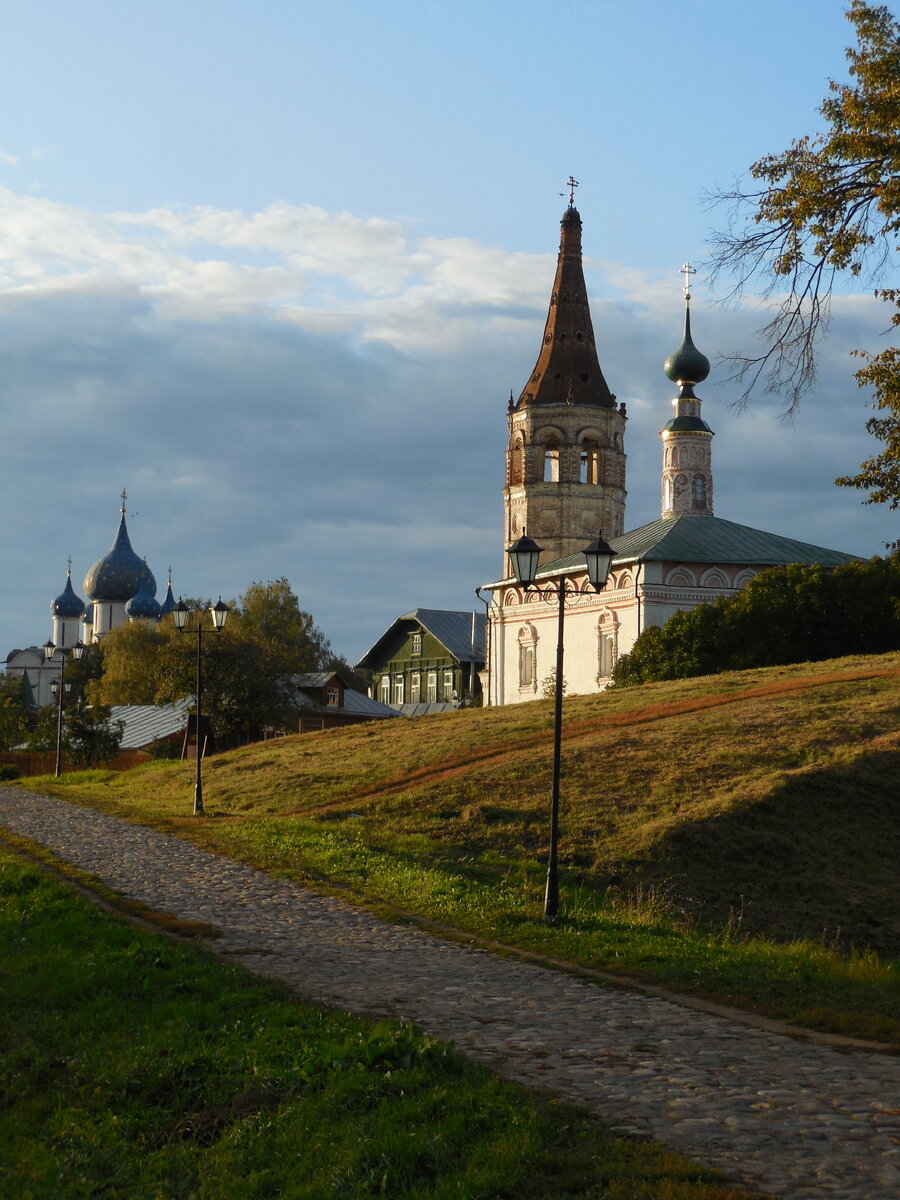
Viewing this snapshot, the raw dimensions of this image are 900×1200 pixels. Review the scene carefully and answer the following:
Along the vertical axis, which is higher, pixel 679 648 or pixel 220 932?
pixel 679 648

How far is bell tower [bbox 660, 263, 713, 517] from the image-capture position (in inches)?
2547

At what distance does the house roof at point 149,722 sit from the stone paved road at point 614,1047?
120 feet

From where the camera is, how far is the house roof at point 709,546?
53.2m

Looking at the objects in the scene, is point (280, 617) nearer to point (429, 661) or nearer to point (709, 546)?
point (429, 661)

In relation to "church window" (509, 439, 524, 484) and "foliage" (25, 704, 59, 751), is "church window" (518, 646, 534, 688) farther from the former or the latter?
"foliage" (25, 704, 59, 751)

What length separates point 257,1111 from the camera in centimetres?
777

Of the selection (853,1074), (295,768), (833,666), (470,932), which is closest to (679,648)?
(833,666)

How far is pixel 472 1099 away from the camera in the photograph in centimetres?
728

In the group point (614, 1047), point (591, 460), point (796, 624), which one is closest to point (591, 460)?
point (591, 460)

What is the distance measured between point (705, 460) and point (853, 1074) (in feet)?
194

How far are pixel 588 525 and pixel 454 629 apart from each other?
11843 mm

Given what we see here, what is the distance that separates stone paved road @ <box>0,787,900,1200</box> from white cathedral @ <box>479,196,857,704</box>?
71.9ft

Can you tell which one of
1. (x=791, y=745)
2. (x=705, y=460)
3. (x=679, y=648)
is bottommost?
(x=791, y=745)

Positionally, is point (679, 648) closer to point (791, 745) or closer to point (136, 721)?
point (791, 745)
